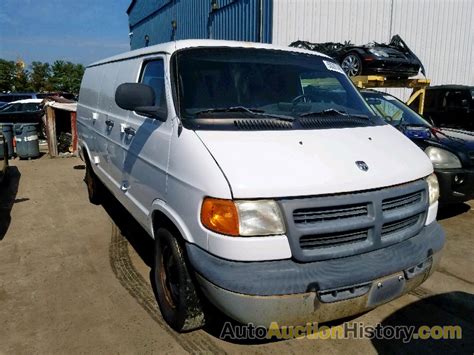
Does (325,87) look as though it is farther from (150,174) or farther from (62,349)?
(62,349)

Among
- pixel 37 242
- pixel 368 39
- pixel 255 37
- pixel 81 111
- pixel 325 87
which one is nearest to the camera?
pixel 325 87

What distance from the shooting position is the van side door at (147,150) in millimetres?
2898

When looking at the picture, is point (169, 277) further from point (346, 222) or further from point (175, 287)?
point (346, 222)

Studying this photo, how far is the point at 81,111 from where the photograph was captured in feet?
20.4

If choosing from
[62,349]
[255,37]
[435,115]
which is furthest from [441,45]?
[62,349]

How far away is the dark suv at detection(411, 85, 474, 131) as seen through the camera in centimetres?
1046

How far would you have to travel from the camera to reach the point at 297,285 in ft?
7.17

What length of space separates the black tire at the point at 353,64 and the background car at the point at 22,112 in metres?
10.2

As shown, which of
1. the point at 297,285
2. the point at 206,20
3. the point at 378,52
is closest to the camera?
the point at 297,285

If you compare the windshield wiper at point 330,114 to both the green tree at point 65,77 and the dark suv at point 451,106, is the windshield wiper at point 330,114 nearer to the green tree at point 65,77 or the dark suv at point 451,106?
the dark suv at point 451,106

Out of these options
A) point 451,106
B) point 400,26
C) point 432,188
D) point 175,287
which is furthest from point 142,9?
point 432,188

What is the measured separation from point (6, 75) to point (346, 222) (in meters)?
51.6

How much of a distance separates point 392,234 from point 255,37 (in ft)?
37.3

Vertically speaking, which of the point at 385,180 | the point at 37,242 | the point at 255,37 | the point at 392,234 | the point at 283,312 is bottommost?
the point at 37,242
